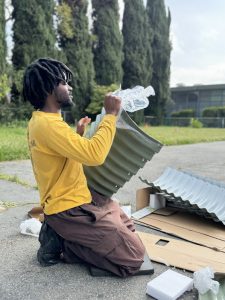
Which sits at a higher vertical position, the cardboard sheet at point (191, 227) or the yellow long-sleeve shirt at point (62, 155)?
the yellow long-sleeve shirt at point (62, 155)

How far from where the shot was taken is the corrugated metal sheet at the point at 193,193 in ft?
12.1

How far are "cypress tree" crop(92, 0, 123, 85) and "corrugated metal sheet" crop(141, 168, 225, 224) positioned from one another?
65.1 feet

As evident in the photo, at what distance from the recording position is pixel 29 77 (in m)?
2.44

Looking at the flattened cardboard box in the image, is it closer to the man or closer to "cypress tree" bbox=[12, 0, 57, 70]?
the man

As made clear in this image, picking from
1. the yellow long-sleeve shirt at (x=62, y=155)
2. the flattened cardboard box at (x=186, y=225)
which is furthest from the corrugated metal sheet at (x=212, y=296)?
the yellow long-sleeve shirt at (x=62, y=155)

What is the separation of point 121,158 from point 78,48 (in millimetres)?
19158

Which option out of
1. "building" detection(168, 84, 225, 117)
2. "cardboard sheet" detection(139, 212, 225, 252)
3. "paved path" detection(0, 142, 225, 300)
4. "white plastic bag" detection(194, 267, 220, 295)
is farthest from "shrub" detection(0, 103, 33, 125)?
"building" detection(168, 84, 225, 117)

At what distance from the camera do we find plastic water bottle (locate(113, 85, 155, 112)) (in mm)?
2693

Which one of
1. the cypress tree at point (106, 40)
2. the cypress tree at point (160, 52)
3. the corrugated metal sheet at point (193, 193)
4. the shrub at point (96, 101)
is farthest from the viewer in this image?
the cypress tree at point (160, 52)

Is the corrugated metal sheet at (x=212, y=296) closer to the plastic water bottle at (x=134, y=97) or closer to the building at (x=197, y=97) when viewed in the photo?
the plastic water bottle at (x=134, y=97)

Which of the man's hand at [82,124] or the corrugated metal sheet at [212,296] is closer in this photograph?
the corrugated metal sheet at [212,296]

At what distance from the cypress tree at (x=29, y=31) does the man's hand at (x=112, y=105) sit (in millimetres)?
16568

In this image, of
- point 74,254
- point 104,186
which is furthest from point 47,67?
point 74,254

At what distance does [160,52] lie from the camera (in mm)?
27797
